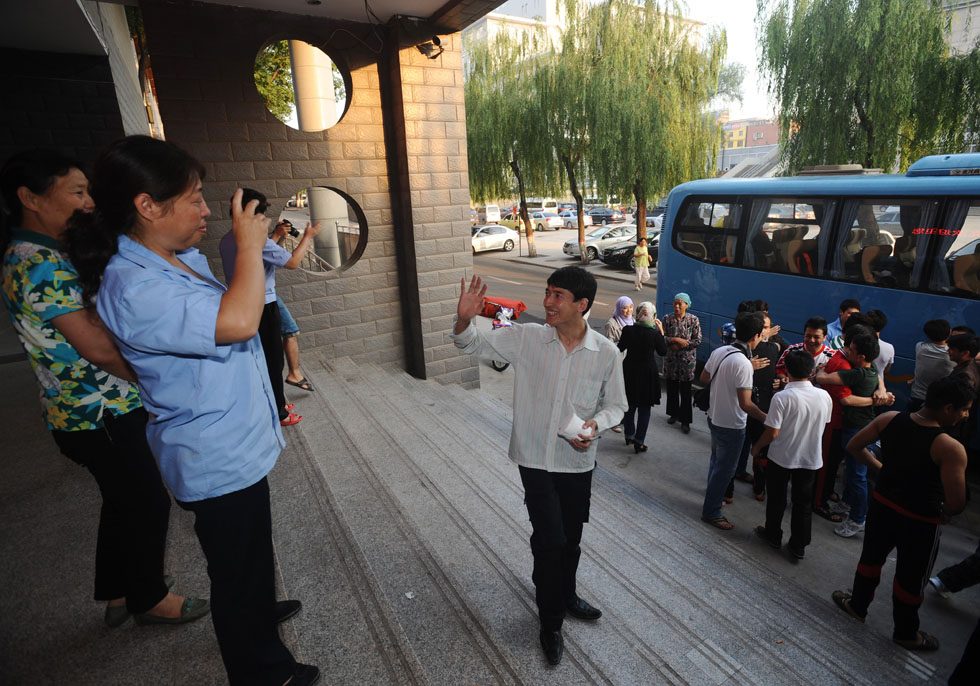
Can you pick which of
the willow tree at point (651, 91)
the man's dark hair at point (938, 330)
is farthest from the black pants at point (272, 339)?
the willow tree at point (651, 91)

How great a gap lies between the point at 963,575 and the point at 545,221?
36005 millimetres

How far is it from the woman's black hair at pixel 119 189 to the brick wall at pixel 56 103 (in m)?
5.44

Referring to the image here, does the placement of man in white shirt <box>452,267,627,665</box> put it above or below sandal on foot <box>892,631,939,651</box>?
above

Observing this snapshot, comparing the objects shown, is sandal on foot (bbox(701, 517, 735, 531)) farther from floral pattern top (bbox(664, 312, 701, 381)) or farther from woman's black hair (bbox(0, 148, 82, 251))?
woman's black hair (bbox(0, 148, 82, 251))

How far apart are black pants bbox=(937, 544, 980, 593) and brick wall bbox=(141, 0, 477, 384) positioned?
5.03 meters

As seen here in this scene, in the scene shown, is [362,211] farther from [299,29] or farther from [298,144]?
[299,29]

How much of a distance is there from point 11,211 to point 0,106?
18.4 feet

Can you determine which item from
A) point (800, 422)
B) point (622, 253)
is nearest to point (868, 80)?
point (622, 253)

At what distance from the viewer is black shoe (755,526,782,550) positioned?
13.5 feet

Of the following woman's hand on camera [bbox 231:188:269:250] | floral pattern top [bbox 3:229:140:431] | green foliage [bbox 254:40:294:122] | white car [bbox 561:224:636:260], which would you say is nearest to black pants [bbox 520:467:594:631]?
woman's hand on camera [bbox 231:188:269:250]

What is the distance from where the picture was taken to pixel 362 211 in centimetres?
621

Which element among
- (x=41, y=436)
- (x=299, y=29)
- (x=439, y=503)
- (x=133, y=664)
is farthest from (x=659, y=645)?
(x=299, y=29)

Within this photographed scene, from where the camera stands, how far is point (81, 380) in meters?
1.97

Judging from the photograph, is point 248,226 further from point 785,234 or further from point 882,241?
point 785,234
